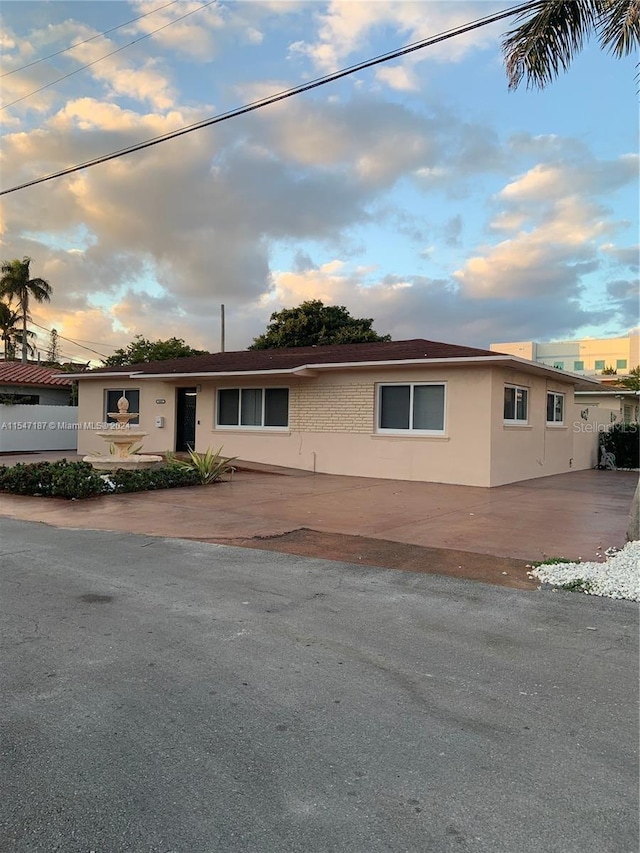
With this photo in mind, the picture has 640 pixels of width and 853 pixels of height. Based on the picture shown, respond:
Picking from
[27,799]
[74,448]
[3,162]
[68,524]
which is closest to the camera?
[27,799]

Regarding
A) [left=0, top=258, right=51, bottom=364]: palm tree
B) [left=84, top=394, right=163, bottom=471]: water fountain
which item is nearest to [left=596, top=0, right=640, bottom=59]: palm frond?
[left=84, top=394, right=163, bottom=471]: water fountain

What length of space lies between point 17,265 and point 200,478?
108 ft

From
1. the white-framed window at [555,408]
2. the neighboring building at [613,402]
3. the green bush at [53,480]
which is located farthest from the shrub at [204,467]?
the neighboring building at [613,402]

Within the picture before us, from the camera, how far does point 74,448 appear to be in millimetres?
25281

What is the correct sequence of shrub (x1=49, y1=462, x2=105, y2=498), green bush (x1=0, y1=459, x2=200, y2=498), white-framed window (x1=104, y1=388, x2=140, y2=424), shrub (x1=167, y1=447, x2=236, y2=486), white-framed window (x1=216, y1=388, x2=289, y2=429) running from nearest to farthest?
shrub (x1=49, y1=462, x2=105, y2=498)
green bush (x1=0, y1=459, x2=200, y2=498)
shrub (x1=167, y1=447, x2=236, y2=486)
white-framed window (x1=216, y1=388, x2=289, y2=429)
white-framed window (x1=104, y1=388, x2=140, y2=424)

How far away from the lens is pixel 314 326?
36938 mm

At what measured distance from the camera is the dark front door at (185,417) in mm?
20562

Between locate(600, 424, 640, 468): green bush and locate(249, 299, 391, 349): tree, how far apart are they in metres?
16.4

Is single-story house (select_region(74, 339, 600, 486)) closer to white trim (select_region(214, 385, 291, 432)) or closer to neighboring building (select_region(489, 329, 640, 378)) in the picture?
white trim (select_region(214, 385, 291, 432))

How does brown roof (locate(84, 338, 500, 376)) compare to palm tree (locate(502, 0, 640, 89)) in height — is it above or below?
below

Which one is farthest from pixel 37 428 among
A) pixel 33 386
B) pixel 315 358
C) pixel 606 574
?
pixel 606 574

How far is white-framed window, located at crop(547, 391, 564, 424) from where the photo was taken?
18516 millimetres

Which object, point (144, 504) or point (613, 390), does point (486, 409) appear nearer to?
point (144, 504)

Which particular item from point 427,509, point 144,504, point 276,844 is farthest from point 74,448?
point 276,844
